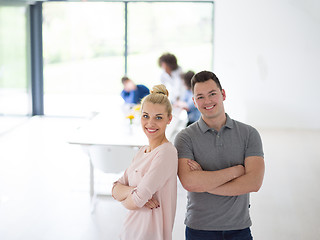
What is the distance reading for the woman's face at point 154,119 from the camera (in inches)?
88.6

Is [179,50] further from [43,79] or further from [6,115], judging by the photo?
[6,115]

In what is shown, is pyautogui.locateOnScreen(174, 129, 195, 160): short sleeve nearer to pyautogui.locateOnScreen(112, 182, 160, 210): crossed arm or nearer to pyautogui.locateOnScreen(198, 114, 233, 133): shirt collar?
pyautogui.locateOnScreen(198, 114, 233, 133): shirt collar

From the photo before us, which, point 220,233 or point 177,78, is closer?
point 220,233

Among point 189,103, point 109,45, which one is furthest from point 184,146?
point 109,45

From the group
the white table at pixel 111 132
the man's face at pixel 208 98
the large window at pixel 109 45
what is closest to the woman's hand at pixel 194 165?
the man's face at pixel 208 98

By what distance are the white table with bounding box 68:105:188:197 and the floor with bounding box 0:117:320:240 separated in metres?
0.39

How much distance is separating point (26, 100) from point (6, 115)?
1.04 meters

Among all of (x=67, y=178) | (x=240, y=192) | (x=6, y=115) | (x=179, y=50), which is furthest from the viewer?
(x=179, y=50)

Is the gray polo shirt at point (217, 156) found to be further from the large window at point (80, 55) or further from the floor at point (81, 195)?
the large window at point (80, 55)

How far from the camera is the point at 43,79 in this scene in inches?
393

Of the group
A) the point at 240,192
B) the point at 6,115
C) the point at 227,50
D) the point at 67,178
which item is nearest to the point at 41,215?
the point at 67,178

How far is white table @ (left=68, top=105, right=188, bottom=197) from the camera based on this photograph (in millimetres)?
4562

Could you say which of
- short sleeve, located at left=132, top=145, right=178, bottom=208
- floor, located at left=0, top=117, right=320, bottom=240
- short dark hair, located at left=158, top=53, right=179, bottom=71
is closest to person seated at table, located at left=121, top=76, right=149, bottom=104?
short dark hair, located at left=158, top=53, right=179, bottom=71

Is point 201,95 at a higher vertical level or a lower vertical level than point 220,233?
higher
